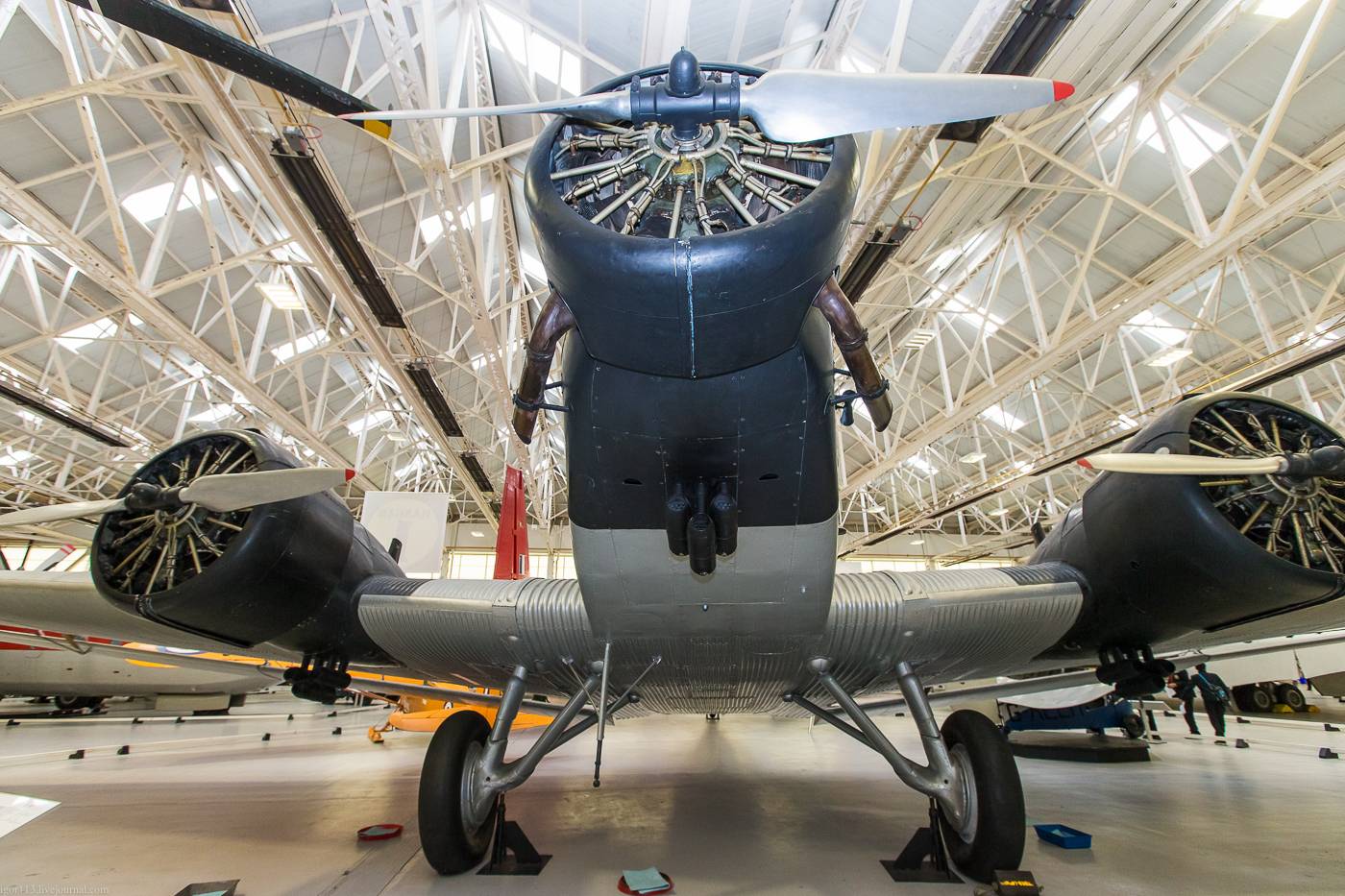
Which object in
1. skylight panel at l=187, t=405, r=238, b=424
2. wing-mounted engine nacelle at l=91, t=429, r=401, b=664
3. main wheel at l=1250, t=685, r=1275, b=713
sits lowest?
main wheel at l=1250, t=685, r=1275, b=713

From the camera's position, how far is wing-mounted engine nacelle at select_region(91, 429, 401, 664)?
4.17 metres

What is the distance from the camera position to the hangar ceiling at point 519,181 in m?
8.28

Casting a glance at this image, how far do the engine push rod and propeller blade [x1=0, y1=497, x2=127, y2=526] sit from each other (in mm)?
5095

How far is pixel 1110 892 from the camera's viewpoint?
3.77 m

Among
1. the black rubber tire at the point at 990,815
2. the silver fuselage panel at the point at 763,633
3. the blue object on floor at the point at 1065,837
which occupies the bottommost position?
the blue object on floor at the point at 1065,837

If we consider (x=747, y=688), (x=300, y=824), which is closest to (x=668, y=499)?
(x=747, y=688)

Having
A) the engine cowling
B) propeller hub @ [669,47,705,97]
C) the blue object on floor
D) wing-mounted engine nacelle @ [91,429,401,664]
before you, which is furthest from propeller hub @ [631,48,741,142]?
the blue object on floor

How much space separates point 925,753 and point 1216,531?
7.81 feet

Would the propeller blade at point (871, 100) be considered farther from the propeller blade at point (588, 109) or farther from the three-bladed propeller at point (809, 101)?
the propeller blade at point (588, 109)

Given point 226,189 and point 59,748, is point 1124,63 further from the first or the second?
point 59,748

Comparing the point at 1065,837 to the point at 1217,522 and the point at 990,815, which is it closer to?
the point at 990,815

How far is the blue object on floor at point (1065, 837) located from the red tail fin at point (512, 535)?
791cm

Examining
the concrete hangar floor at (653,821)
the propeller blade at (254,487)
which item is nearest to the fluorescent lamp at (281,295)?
the concrete hangar floor at (653,821)

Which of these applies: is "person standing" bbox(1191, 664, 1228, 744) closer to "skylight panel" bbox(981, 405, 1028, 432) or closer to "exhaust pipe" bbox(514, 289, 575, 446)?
"exhaust pipe" bbox(514, 289, 575, 446)
